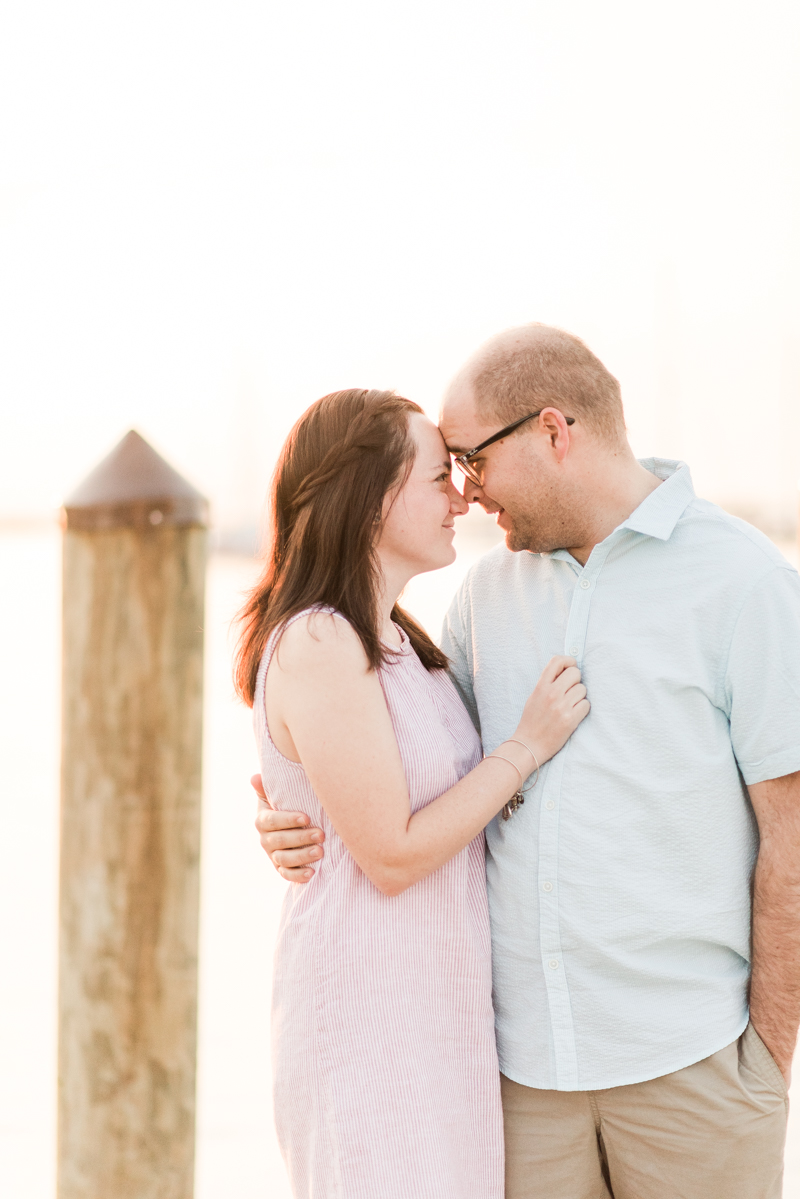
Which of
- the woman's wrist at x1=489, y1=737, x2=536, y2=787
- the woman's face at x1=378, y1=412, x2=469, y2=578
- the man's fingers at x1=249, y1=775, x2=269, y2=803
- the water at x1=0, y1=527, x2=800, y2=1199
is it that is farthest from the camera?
the water at x1=0, y1=527, x2=800, y2=1199

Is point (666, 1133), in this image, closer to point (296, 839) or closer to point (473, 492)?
point (296, 839)

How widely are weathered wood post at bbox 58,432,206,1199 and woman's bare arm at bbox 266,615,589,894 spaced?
40 centimetres

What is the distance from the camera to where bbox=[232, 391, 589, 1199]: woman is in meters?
1.96

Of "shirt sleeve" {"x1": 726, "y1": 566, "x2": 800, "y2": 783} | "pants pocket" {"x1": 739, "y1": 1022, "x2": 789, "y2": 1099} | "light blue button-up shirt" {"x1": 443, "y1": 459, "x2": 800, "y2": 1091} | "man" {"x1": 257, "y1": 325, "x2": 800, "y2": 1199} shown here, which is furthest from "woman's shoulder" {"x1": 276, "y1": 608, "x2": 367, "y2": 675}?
"pants pocket" {"x1": 739, "y1": 1022, "x2": 789, "y2": 1099}

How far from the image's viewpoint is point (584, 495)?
2242 millimetres

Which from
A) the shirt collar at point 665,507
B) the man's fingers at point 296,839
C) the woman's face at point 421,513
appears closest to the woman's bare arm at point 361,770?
the man's fingers at point 296,839

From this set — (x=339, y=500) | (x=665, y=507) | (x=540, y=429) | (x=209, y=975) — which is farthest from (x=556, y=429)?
(x=209, y=975)

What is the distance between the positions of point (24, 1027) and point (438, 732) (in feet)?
10.7

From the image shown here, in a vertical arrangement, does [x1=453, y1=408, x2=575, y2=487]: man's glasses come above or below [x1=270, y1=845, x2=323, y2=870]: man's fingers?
above

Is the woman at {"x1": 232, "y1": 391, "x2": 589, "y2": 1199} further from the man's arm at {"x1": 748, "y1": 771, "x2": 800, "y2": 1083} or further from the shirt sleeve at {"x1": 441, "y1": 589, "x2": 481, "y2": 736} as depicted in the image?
the man's arm at {"x1": 748, "y1": 771, "x2": 800, "y2": 1083}

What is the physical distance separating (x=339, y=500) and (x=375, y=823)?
61 centimetres

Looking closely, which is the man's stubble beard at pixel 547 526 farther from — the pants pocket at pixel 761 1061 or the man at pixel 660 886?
the pants pocket at pixel 761 1061

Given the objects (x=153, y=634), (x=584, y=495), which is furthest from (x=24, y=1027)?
(x=584, y=495)

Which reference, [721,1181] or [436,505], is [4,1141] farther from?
[436,505]
